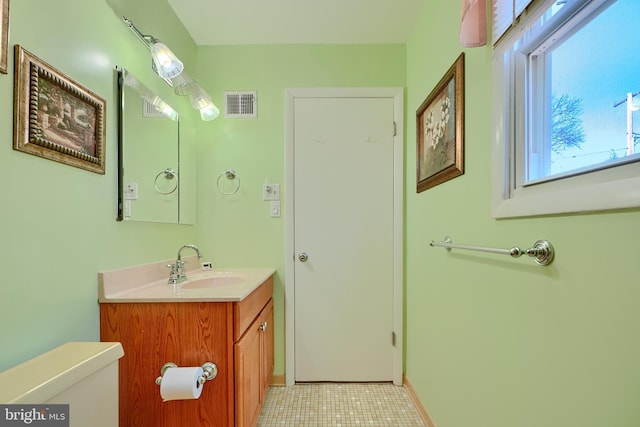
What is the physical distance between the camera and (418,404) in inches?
66.2

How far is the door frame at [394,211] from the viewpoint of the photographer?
1951mm

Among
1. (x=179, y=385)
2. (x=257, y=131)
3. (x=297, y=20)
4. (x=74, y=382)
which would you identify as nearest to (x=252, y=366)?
(x=179, y=385)

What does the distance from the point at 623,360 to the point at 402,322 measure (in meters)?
1.47

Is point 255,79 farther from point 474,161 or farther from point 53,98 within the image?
point 474,161

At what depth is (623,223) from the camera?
0.56m

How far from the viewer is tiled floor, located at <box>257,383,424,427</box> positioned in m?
1.60

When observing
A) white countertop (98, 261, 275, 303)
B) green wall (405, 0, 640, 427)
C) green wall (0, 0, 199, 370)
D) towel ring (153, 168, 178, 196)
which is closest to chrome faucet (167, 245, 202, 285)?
white countertop (98, 261, 275, 303)

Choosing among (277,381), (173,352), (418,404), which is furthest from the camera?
(277,381)

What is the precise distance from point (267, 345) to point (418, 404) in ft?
3.26

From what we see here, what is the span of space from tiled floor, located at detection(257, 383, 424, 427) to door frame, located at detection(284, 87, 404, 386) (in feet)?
0.39

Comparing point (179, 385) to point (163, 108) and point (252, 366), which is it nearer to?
point (252, 366)

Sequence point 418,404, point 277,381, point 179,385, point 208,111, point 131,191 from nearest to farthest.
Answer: point 179,385 → point 131,191 → point 418,404 → point 208,111 → point 277,381

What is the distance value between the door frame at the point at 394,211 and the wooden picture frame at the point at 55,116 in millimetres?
1086

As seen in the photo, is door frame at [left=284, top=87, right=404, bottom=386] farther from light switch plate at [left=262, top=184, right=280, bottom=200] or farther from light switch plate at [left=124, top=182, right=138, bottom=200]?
light switch plate at [left=124, top=182, right=138, bottom=200]
